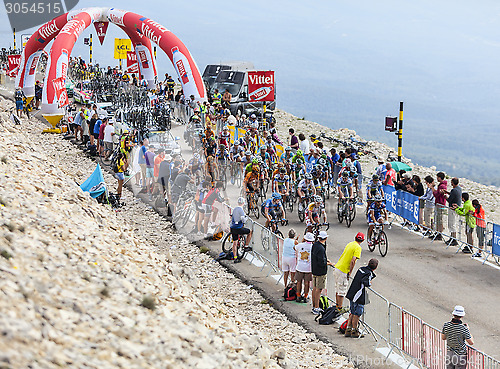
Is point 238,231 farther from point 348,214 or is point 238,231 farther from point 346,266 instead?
point 348,214

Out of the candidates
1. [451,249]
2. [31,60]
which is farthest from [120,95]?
[451,249]

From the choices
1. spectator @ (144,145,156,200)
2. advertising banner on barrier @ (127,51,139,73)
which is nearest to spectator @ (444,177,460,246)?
spectator @ (144,145,156,200)

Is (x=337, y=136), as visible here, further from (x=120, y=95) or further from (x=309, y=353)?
(x=309, y=353)

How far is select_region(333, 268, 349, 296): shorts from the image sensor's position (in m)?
11.9

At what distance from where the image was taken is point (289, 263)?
13.2 metres

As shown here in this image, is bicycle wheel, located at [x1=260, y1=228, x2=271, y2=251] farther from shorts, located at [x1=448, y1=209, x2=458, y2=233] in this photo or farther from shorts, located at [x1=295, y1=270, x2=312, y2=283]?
shorts, located at [x1=448, y1=209, x2=458, y2=233]

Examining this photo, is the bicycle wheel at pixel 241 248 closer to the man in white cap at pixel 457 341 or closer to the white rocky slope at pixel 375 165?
the man in white cap at pixel 457 341

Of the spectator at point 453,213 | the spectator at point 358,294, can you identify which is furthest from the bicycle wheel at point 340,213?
the spectator at point 358,294

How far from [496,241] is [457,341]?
6.79 m

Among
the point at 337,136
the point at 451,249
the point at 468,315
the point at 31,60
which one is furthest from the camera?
the point at 337,136

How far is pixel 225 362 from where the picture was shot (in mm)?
7895

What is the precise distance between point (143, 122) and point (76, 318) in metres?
22.0

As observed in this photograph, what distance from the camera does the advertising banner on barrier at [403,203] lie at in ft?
59.5

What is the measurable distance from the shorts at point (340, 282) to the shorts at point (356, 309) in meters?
0.80
